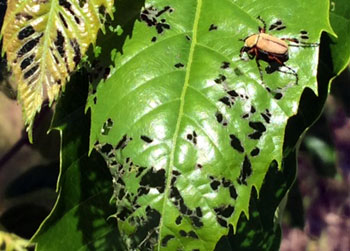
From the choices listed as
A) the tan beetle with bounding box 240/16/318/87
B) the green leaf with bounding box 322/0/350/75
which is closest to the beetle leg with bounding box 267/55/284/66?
the tan beetle with bounding box 240/16/318/87

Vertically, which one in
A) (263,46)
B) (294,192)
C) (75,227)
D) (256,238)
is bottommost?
(294,192)

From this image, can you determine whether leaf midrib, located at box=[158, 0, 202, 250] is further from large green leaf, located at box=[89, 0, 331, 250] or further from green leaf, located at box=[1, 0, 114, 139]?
green leaf, located at box=[1, 0, 114, 139]

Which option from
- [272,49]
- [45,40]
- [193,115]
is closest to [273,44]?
[272,49]

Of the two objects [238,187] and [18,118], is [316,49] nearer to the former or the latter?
[238,187]

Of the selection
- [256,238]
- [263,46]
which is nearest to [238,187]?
[263,46]

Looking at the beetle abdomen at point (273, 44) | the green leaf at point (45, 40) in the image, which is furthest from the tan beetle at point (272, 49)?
the green leaf at point (45, 40)

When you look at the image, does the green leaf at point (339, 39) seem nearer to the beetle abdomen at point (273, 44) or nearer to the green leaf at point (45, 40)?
the beetle abdomen at point (273, 44)
